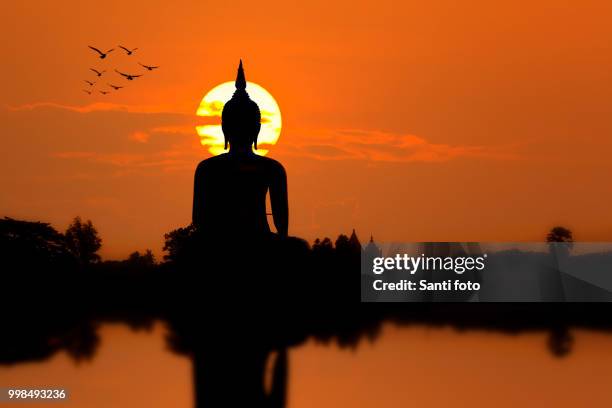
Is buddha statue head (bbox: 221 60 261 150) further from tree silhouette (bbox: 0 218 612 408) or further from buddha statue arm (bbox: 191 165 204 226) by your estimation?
tree silhouette (bbox: 0 218 612 408)

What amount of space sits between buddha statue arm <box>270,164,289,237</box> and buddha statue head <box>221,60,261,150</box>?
79 centimetres

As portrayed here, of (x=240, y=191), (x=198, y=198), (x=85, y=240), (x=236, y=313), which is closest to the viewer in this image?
→ (x=236, y=313)

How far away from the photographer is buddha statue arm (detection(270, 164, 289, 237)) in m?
25.2

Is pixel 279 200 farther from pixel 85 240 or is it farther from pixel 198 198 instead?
pixel 85 240

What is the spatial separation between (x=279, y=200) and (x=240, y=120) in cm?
150

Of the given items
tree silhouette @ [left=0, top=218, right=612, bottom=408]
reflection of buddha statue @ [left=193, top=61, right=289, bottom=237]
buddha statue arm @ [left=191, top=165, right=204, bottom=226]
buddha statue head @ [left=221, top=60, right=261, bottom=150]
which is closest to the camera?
tree silhouette @ [left=0, top=218, right=612, bottom=408]

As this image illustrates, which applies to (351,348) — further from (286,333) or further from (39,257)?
(39,257)

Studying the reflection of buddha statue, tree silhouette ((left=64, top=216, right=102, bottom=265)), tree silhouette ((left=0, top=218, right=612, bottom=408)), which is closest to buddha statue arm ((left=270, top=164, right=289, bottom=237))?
the reflection of buddha statue

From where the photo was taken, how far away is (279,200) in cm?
2528

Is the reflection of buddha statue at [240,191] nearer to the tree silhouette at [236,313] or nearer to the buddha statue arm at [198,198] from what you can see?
the buddha statue arm at [198,198]

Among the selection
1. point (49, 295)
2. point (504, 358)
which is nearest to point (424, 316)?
point (49, 295)

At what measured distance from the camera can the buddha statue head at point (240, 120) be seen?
83.7 feet

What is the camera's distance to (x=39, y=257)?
66.2m

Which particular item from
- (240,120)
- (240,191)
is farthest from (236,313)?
(240,120)
